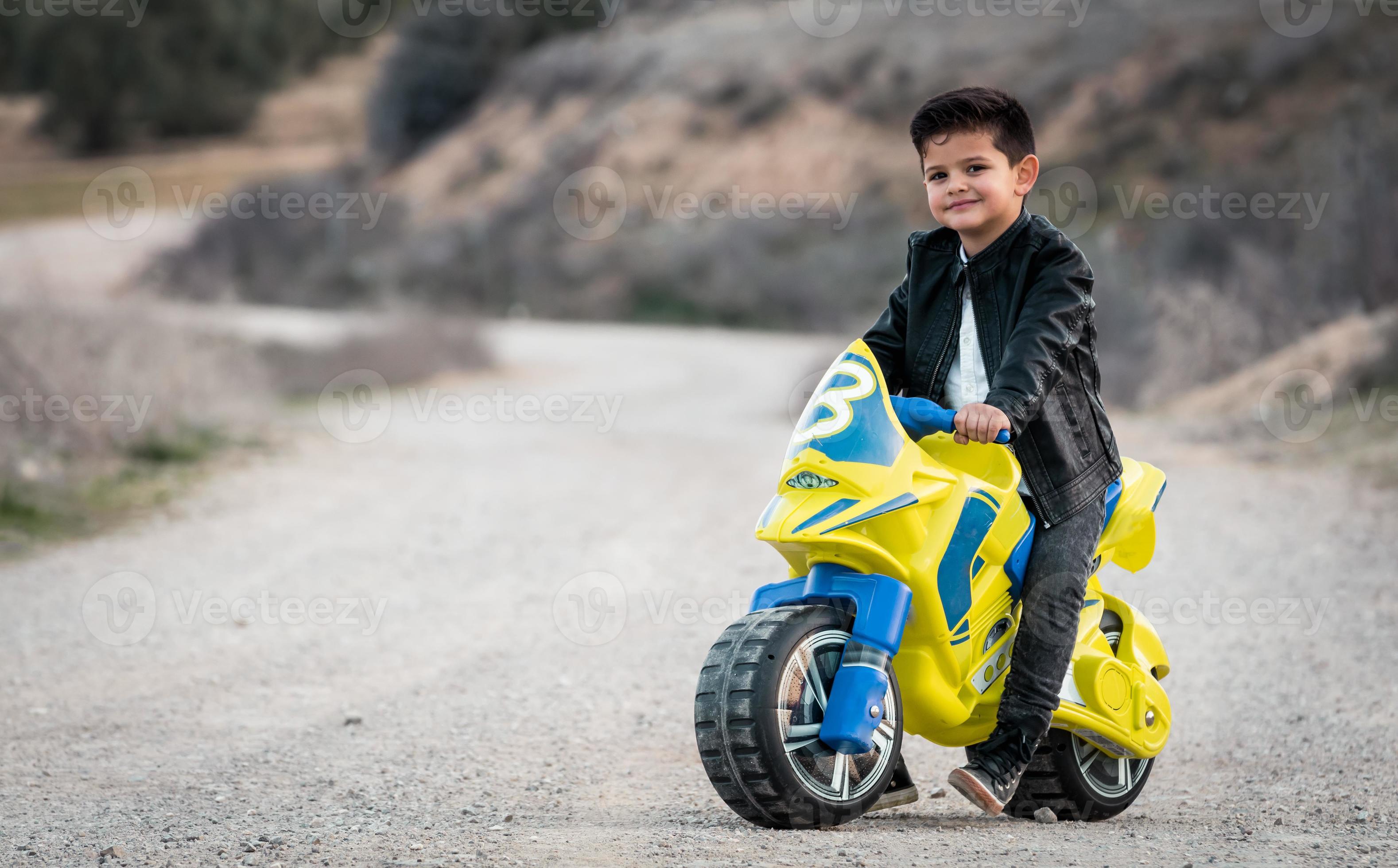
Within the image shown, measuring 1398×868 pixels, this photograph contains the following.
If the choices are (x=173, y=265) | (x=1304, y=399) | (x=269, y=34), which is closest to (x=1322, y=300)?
(x=1304, y=399)

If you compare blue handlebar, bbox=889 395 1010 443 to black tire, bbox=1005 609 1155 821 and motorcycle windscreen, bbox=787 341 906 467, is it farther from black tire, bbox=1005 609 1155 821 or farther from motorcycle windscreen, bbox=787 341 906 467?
black tire, bbox=1005 609 1155 821

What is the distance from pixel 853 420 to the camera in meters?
3.55

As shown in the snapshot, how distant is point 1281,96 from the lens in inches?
1480

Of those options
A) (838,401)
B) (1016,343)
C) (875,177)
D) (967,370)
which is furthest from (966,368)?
(875,177)

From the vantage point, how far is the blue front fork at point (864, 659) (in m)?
3.46

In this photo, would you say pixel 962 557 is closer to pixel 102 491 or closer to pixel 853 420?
pixel 853 420

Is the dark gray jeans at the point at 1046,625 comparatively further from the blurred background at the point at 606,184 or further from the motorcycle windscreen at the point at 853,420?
the blurred background at the point at 606,184

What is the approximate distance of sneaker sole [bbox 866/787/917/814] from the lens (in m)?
3.74

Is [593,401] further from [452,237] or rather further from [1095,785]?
[452,237]

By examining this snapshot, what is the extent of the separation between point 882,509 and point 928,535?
21 centimetres

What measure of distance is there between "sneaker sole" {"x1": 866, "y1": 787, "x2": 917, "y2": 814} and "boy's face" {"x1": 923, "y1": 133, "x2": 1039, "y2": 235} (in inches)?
61.2

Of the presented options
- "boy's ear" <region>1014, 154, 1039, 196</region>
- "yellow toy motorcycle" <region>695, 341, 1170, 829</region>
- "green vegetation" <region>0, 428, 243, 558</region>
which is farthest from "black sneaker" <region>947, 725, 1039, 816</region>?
"green vegetation" <region>0, 428, 243, 558</region>

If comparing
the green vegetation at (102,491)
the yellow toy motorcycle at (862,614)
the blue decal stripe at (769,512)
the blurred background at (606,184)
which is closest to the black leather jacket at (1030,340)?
the yellow toy motorcycle at (862,614)

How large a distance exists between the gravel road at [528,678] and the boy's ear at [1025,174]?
1780 millimetres
